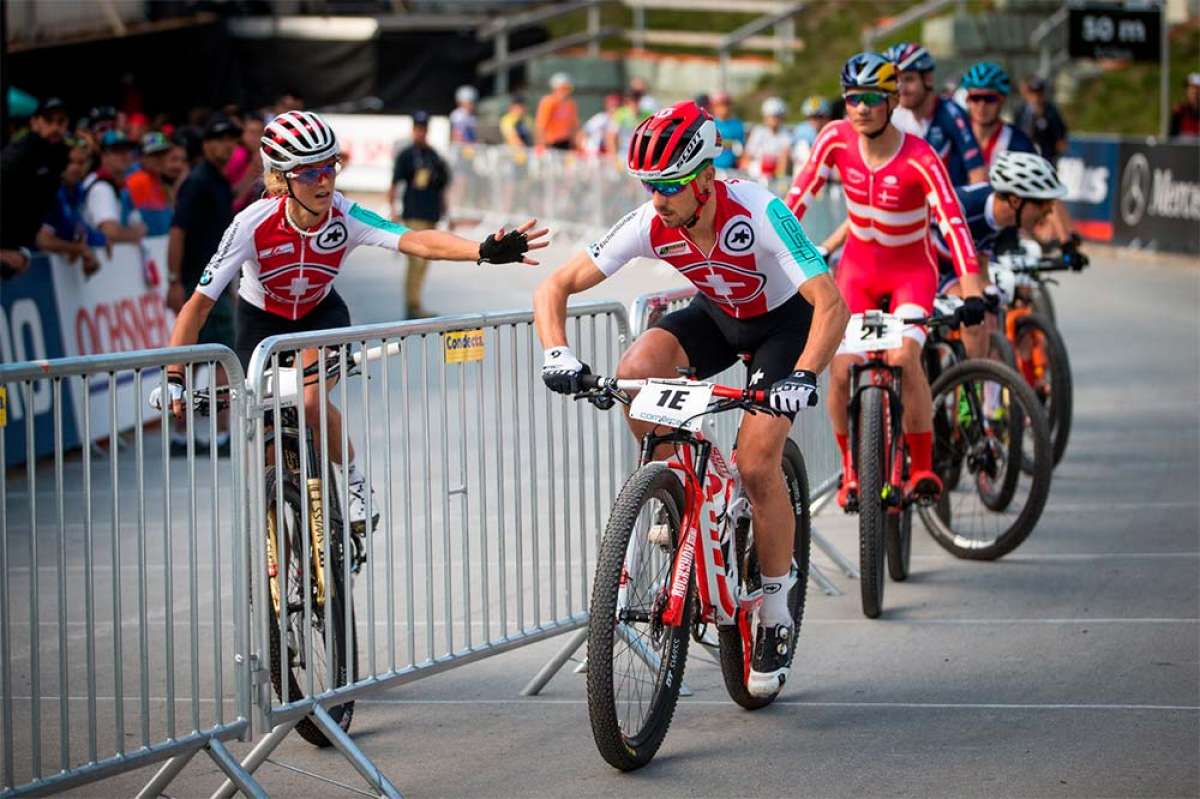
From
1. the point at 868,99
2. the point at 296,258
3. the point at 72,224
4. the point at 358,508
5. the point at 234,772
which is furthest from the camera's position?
the point at 72,224

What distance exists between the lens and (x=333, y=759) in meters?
6.41

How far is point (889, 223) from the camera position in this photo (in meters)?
8.99

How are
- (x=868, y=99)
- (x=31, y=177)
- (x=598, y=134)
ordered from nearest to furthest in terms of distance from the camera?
(x=868, y=99), (x=31, y=177), (x=598, y=134)

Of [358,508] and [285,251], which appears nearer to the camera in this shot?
[358,508]

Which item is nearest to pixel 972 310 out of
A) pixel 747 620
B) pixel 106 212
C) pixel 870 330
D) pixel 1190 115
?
pixel 870 330

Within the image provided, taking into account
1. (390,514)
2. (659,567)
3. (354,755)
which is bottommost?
(354,755)

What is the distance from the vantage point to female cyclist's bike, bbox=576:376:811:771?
5.89m

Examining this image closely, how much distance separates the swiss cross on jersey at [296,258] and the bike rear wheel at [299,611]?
106 centimetres

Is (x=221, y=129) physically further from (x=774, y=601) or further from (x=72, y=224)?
(x=774, y=601)

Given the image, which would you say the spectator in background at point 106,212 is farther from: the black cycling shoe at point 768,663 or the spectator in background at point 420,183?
the black cycling shoe at point 768,663

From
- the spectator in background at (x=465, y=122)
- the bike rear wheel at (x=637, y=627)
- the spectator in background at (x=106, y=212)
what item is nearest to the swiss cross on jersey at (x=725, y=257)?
the bike rear wheel at (x=637, y=627)

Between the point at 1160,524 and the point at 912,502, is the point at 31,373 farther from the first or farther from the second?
the point at 1160,524

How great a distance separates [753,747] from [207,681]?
2159mm

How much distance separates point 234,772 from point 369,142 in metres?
32.4
